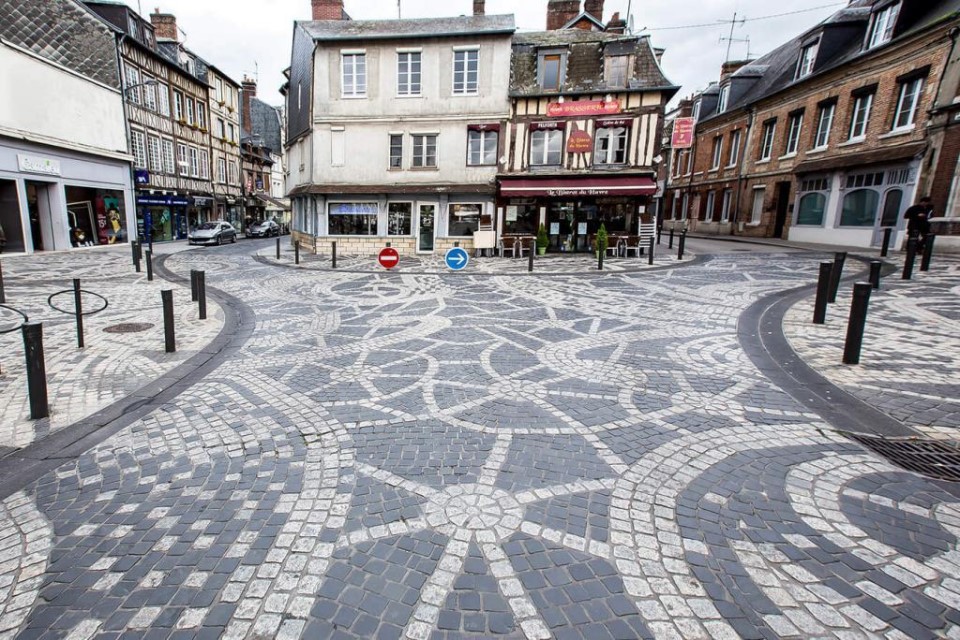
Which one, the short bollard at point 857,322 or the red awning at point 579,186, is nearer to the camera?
the short bollard at point 857,322

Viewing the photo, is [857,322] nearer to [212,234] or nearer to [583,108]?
[583,108]

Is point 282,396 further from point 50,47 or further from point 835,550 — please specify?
point 50,47

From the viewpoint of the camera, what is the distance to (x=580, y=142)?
20438 mm

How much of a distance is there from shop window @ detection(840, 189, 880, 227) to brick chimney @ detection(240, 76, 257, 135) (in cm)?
4523

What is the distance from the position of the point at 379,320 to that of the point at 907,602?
780 centimetres

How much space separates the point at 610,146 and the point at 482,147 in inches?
221

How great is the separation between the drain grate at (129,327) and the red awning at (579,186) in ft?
50.0

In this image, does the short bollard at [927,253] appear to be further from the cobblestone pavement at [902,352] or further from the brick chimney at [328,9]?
the brick chimney at [328,9]

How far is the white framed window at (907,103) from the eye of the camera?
18.4 m

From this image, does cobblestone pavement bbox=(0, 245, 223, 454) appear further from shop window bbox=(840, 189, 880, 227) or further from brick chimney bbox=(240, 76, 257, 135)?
brick chimney bbox=(240, 76, 257, 135)

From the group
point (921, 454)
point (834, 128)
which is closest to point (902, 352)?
point (921, 454)

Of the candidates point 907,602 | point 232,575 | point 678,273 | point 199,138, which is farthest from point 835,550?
point 199,138

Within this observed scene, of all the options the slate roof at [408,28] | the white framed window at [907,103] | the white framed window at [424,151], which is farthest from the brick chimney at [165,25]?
the white framed window at [907,103]

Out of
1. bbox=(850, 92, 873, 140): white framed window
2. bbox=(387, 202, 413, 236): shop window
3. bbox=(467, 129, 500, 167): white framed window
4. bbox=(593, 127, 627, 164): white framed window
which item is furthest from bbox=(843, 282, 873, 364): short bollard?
bbox=(850, 92, 873, 140): white framed window
